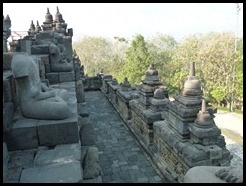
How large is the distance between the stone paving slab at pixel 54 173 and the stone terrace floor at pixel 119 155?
112 inches

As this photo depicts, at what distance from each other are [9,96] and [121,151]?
3922 mm

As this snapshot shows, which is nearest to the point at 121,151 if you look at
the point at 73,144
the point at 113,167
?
the point at 113,167

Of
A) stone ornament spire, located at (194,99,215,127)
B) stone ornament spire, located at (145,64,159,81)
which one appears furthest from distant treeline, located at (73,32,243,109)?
stone ornament spire, located at (194,99,215,127)

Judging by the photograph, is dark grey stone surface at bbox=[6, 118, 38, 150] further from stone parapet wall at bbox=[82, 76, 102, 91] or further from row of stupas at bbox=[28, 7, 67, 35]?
row of stupas at bbox=[28, 7, 67, 35]

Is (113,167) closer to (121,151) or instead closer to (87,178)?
(121,151)

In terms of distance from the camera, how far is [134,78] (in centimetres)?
2875

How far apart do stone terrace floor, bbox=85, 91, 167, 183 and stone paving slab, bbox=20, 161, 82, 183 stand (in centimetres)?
286

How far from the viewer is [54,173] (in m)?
3.38

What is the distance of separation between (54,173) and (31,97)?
1.47 m

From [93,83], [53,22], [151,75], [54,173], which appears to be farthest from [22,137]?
[53,22]

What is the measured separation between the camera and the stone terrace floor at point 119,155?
6340 millimetres

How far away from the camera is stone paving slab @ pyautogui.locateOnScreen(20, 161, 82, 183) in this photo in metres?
3.25

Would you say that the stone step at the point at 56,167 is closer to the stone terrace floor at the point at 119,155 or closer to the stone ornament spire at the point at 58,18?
the stone terrace floor at the point at 119,155

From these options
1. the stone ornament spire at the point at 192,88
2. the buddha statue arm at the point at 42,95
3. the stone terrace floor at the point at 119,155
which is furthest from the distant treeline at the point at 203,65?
the buddha statue arm at the point at 42,95
